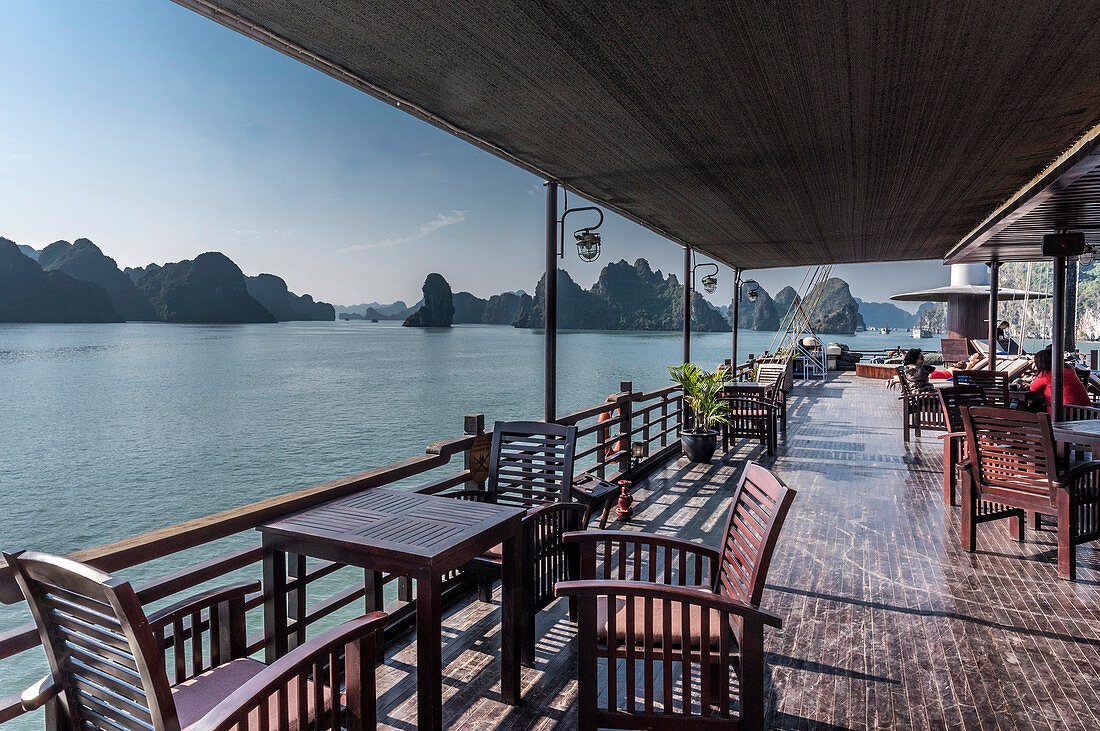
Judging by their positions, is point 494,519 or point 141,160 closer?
point 494,519

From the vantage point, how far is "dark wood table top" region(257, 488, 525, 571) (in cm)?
187

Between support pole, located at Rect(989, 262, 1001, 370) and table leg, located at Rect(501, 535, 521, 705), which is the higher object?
support pole, located at Rect(989, 262, 1001, 370)

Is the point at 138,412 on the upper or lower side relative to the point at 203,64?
lower

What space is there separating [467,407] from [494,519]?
35343 millimetres

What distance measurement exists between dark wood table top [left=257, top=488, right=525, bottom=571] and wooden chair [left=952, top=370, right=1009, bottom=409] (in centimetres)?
557

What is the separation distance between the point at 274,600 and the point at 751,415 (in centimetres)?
591

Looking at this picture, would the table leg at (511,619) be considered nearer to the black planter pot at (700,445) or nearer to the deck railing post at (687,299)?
the black planter pot at (700,445)

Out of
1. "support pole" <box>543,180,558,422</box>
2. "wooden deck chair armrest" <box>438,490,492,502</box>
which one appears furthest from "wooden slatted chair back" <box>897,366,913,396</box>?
"wooden deck chair armrest" <box>438,490,492,502</box>

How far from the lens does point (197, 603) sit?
1669 millimetres

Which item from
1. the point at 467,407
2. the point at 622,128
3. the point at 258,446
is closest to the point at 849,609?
the point at 622,128

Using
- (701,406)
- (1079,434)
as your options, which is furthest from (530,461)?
(701,406)

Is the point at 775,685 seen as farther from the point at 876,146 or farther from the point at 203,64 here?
the point at 203,64

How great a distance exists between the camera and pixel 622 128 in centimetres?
355

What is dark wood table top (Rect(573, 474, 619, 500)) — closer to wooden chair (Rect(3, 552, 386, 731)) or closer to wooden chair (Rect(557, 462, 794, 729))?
wooden chair (Rect(557, 462, 794, 729))
